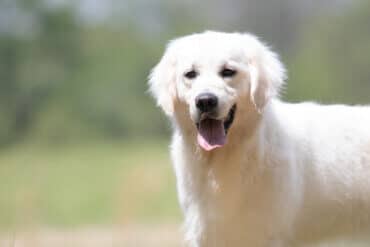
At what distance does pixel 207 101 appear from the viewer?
6293 mm

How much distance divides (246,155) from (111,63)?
40.5m

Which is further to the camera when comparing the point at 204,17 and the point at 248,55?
the point at 204,17

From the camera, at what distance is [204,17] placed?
50594 mm

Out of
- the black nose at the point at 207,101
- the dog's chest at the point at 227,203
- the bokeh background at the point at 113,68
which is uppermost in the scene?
the bokeh background at the point at 113,68

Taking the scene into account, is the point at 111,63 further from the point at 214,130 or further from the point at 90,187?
the point at 214,130

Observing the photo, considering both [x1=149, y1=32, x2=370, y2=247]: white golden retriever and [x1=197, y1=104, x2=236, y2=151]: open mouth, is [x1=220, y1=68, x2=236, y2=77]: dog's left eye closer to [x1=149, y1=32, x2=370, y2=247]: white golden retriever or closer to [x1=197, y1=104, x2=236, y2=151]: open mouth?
[x1=149, y1=32, x2=370, y2=247]: white golden retriever

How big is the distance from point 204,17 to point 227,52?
44.3 metres

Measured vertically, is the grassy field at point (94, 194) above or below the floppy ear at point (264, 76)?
A: above

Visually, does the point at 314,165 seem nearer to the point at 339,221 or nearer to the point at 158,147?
the point at 339,221

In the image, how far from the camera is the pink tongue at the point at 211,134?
6.51 meters

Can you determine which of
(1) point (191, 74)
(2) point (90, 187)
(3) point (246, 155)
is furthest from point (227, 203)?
(2) point (90, 187)

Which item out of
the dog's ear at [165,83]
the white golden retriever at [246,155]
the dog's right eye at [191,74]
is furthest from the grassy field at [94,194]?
the dog's right eye at [191,74]

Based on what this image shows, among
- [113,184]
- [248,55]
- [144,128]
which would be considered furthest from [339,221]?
[144,128]

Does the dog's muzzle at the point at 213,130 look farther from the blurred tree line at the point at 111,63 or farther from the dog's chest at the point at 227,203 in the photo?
the blurred tree line at the point at 111,63
